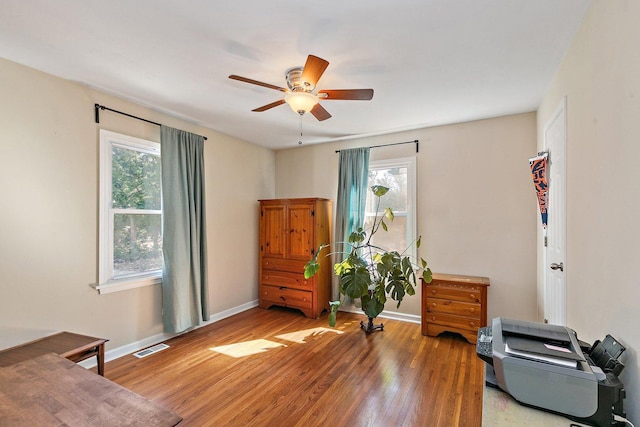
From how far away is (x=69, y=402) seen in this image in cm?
121

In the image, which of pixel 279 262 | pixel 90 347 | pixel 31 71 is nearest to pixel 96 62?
pixel 31 71

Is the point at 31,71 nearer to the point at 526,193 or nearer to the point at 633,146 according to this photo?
the point at 633,146

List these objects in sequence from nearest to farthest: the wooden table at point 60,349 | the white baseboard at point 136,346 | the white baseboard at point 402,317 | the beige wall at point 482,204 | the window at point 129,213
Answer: the wooden table at point 60,349, the white baseboard at point 136,346, the window at point 129,213, the beige wall at point 482,204, the white baseboard at point 402,317

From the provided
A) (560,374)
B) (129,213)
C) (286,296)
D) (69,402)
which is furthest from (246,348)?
(560,374)

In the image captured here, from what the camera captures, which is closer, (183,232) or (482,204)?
(183,232)

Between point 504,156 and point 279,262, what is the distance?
3.19 meters

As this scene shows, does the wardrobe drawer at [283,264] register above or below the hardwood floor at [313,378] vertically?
above

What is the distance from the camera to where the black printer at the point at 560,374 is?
99cm

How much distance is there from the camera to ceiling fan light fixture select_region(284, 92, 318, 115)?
2.10 m

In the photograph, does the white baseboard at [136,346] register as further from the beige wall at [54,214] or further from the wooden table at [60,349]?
the wooden table at [60,349]

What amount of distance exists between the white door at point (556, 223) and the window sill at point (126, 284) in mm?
3675

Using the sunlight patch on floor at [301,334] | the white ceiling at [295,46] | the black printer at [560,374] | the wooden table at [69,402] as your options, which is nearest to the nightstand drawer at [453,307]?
the sunlight patch on floor at [301,334]

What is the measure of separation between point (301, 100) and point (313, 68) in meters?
0.34

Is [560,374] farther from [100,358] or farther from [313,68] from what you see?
[100,358]
